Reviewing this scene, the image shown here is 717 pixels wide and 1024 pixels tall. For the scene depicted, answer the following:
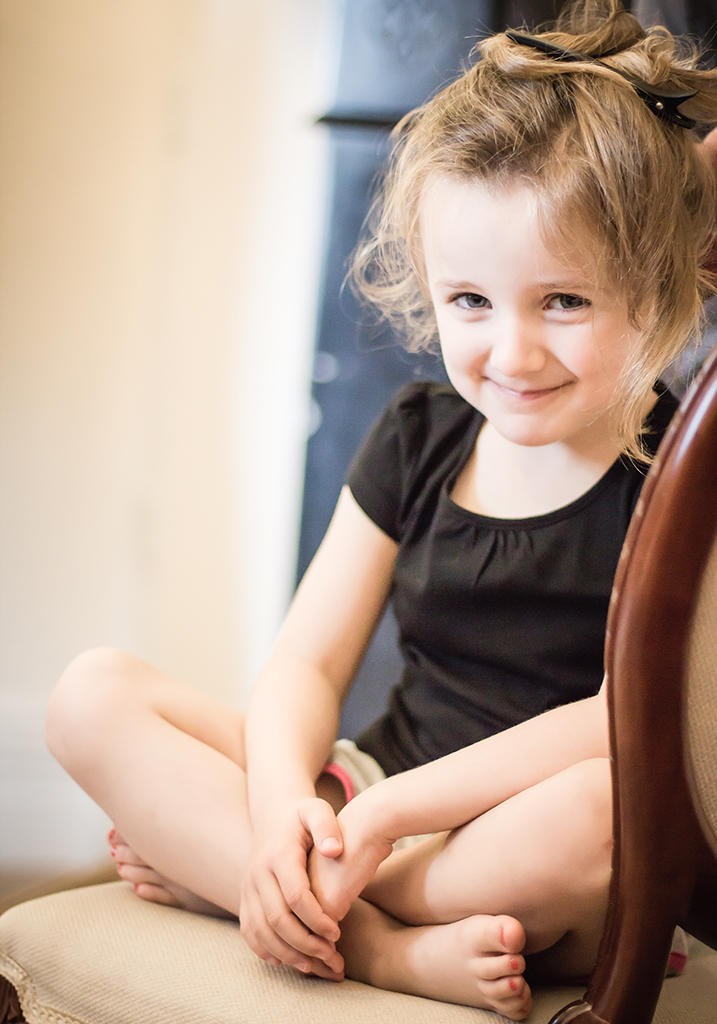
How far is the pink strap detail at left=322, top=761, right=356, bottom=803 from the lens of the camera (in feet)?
2.37

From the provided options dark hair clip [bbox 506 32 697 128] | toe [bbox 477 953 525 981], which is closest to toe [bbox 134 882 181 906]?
toe [bbox 477 953 525 981]

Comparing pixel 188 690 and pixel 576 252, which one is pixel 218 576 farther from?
pixel 576 252

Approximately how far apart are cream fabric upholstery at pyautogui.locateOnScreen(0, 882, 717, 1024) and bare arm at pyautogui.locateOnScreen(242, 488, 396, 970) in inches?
1.0

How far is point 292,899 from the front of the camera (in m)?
0.53

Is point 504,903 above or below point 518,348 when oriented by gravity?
below

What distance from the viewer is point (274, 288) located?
1559mm

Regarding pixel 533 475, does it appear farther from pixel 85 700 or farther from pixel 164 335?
pixel 164 335

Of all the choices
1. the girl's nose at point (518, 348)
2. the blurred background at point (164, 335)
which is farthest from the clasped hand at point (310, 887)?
the blurred background at point (164, 335)

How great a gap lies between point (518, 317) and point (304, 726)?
1.21 feet

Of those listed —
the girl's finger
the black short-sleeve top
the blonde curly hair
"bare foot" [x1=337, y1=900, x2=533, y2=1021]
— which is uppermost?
the blonde curly hair

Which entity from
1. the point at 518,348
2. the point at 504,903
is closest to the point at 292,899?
the point at 504,903

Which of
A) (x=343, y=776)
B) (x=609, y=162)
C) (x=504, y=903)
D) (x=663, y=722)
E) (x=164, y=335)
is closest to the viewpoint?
(x=663, y=722)

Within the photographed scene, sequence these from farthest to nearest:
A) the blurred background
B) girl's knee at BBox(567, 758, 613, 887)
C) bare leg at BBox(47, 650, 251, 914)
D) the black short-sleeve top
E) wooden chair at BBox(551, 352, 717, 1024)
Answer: the blurred background, the black short-sleeve top, bare leg at BBox(47, 650, 251, 914), girl's knee at BBox(567, 758, 613, 887), wooden chair at BBox(551, 352, 717, 1024)

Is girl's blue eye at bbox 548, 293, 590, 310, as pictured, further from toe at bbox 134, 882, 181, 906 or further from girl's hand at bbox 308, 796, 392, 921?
toe at bbox 134, 882, 181, 906
